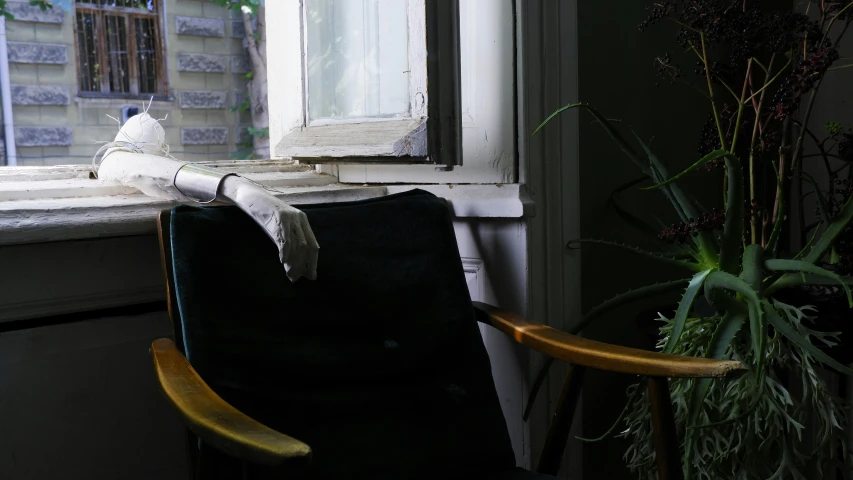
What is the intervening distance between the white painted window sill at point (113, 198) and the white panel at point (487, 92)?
1.7 inches

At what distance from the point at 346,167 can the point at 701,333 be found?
91 centimetres

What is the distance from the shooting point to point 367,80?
5.63ft

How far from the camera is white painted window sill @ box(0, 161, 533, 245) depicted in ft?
4.29

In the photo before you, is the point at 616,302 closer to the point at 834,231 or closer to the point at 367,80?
the point at 834,231

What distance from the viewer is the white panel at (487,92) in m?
1.55

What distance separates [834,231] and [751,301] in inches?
8.8

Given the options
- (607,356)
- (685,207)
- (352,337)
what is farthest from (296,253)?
(685,207)

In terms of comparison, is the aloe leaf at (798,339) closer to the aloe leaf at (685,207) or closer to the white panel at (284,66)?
the aloe leaf at (685,207)

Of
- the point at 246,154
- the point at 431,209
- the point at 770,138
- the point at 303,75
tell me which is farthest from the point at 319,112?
the point at 246,154

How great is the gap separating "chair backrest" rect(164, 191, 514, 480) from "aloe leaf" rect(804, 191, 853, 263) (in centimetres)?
64

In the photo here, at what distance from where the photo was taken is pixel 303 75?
181cm

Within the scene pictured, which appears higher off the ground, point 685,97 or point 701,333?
point 685,97

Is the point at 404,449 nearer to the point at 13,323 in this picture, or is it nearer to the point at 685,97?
the point at 13,323

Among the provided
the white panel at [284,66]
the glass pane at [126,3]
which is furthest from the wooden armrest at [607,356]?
the glass pane at [126,3]
